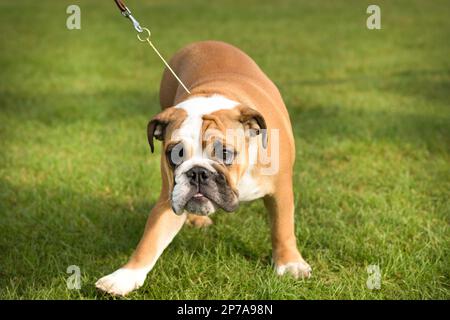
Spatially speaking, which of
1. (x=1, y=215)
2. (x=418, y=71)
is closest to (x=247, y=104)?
(x=1, y=215)

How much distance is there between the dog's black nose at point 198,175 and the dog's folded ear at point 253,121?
347 mm

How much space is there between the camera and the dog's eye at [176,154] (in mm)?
3000

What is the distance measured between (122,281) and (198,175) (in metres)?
0.73

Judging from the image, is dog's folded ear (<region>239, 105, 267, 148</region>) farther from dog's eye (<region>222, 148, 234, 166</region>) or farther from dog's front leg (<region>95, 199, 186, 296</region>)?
dog's front leg (<region>95, 199, 186, 296</region>)

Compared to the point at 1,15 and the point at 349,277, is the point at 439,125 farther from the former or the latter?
the point at 1,15

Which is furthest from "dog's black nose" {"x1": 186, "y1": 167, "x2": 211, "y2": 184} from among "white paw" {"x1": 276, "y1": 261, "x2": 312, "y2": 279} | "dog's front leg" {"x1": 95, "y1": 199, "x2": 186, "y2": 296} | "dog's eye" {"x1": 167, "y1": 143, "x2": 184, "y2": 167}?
"white paw" {"x1": 276, "y1": 261, "x2": 312, "y2": 279}

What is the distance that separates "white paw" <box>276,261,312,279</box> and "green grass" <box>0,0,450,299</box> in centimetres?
6

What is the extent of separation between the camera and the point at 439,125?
611 centimetres

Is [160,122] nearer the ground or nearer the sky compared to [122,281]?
nearer the sky

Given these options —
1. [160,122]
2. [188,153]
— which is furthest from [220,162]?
[160,122]

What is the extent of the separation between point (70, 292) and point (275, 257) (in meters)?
1.11

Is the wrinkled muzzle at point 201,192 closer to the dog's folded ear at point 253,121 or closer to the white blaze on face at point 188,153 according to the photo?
the white blaze on face at point 188,153

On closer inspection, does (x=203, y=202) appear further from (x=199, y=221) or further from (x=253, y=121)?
(x=199, y=221)

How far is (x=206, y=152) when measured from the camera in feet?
9.81
